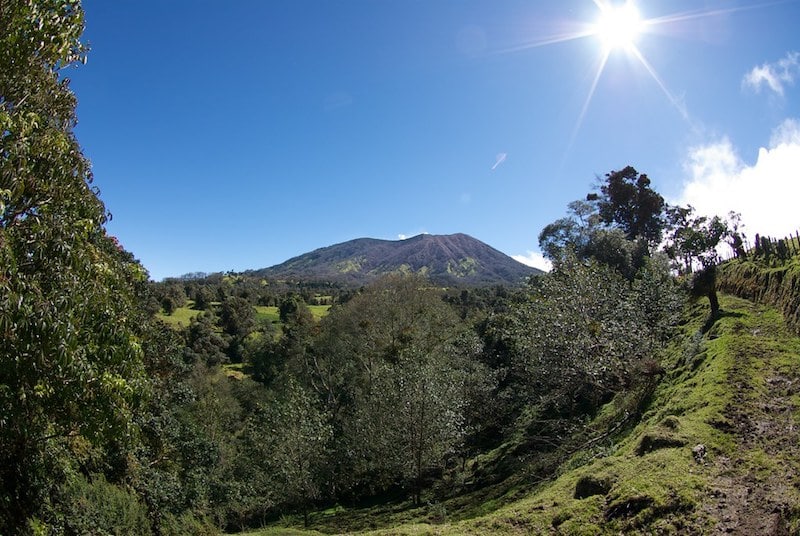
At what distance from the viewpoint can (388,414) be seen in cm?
2470

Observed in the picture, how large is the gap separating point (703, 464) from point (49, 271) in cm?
1121

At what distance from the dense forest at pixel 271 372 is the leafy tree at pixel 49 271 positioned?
0.10 feet

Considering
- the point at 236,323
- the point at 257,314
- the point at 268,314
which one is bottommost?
the point at 236,323

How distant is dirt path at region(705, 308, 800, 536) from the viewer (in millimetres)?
6223

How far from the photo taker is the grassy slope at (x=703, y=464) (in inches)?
257

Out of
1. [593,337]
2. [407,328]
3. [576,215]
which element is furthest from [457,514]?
[576,215]

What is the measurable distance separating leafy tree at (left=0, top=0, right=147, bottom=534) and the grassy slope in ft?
19.6

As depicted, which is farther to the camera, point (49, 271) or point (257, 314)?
point (257, 314)

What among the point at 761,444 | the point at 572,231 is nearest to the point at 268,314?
the point at 572,231

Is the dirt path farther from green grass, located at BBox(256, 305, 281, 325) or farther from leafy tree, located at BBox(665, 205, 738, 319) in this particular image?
green grass, located at BBox(256, 305, 281, 325)

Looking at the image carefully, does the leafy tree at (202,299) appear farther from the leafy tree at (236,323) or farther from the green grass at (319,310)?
the green grass at (319,310)

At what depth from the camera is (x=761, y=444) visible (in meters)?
8.27

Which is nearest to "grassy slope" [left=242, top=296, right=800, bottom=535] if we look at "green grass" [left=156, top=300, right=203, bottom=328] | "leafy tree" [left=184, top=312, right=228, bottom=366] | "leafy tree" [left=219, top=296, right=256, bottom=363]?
"leafy tree" [left=184, top=312, right=228, bottom=366]

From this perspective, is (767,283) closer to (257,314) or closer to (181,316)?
(181,316)
